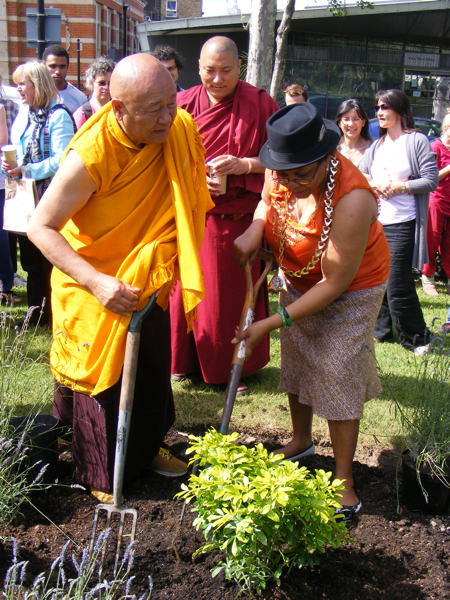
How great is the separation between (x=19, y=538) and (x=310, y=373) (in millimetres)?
1434

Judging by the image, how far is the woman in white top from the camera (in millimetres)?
6203

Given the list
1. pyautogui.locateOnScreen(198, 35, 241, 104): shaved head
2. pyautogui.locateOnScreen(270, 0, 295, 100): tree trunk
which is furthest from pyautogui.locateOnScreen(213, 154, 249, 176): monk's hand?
pyautogui.locateOnScreen(270, 0, 295, 100): tree trunk

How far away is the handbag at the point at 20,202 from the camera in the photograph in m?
5.06

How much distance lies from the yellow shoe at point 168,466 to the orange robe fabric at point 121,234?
0.59 meters

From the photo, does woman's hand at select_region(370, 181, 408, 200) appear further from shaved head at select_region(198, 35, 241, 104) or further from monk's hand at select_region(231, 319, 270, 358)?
monk's hand at select_region(231, 319, 270, 358)

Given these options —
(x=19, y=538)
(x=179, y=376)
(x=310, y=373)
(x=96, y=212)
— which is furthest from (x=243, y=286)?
(x=19, y=538)

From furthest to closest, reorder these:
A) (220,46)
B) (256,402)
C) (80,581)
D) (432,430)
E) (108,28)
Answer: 1. (108,28)
2. (256,402)
3. (220,46)
4. (432,430)
5. (80,581)

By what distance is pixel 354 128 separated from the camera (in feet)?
20.5

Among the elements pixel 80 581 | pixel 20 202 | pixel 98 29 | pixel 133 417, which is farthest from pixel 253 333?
pixel 98 29

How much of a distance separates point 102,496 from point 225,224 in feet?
6.08

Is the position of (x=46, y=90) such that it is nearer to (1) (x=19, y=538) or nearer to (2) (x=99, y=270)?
(2) (x=99, y=270)

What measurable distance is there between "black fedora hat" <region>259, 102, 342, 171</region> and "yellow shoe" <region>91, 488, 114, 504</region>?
1643 millimetres

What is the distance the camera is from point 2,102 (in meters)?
6.22

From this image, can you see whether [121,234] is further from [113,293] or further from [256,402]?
[256,402]
